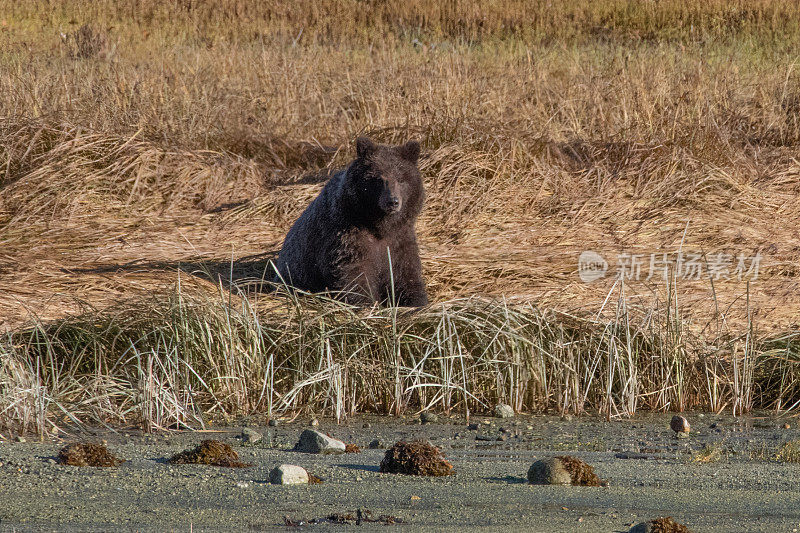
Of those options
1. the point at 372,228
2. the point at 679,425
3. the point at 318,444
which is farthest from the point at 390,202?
the point at 318,444

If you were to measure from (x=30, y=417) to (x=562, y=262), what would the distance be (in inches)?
171

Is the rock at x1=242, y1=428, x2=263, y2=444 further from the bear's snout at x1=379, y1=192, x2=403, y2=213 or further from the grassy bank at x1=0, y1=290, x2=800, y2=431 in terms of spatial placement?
the bear's snout at x1=379, y1=192, x2=403, y2=213

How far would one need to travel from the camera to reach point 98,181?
951 cm

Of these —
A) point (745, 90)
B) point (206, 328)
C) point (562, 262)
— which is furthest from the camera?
point (745, 90)

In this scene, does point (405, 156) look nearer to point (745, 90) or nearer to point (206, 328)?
point (206, 328)

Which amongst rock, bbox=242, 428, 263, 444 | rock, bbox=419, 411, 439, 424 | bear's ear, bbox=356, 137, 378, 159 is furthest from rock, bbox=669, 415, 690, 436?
bear's ear, bbox=356, 137, 378, 159

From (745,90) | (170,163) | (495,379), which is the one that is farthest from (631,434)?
(745,90)

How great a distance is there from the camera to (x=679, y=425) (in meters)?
5.05

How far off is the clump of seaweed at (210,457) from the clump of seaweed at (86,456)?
0.79 feet

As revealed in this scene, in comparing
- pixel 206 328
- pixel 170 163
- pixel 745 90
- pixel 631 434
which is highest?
pixel 745 90

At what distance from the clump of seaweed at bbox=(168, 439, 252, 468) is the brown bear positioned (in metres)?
2.59

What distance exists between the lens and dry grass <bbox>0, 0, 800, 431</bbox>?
18.3 ft

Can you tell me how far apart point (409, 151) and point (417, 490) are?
3489 millimetres

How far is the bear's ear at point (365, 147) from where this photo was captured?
6.68 m
